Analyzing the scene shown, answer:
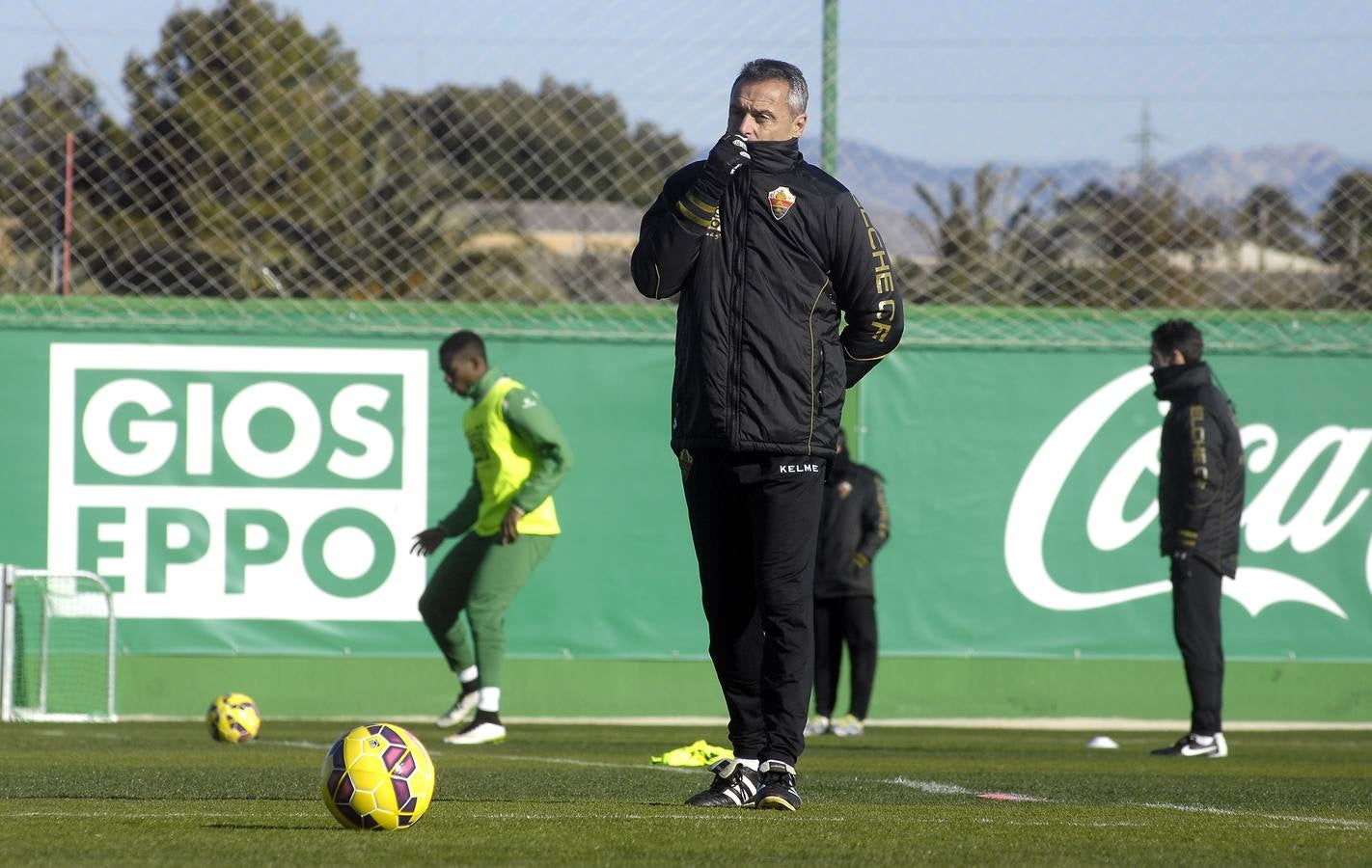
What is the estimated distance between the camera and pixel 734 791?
5723 mm

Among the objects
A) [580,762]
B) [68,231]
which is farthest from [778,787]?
[68,231]

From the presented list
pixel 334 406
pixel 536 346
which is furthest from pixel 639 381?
pixel 334 406

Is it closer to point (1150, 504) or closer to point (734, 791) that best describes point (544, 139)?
point (1150, 504)

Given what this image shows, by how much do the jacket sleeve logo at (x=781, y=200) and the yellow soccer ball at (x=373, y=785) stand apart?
185cm

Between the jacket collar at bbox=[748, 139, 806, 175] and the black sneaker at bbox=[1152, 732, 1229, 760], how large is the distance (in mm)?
5024

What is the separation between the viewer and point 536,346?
13.0 metres

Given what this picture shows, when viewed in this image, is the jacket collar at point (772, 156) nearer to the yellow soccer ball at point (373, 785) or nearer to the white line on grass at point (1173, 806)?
the yellow soccer ball at point (373, 785)

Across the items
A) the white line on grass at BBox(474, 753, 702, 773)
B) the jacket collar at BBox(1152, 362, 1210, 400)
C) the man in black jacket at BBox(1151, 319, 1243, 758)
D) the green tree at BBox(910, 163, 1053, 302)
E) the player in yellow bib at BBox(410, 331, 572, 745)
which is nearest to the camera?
the white line on grass at BBox(474, 753, 702, 773)

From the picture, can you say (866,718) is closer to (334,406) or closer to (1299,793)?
(334,406)

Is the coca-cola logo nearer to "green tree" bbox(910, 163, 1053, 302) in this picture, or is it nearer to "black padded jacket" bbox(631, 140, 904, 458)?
"green tree" bbox(910, 163, 1053, 302)

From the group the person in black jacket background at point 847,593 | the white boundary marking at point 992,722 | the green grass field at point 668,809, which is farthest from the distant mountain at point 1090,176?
the green grass field at point 668,809

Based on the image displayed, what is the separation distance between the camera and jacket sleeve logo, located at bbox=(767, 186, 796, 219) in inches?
221

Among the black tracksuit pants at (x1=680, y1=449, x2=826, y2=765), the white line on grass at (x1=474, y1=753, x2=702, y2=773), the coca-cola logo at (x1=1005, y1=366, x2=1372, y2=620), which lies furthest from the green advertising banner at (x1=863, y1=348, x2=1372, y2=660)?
the black tracksuit pants at (x1=680, y1=449, x2=826, y2=765)

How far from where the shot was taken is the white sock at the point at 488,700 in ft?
33.6
